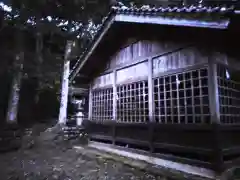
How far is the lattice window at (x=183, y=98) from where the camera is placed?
18.1 feet

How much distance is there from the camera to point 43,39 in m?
17.4

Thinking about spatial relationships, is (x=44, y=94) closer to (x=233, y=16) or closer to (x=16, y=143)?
(x=16, y=143)

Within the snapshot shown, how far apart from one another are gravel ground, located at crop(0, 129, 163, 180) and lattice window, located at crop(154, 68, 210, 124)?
1880 millimetres

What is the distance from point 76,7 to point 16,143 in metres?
9.94

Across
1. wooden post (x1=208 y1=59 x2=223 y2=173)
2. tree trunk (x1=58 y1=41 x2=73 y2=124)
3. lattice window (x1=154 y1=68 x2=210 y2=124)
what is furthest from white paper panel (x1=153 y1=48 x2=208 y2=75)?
tree trunk (x1=58 y1=41 x2=73 y2=124)

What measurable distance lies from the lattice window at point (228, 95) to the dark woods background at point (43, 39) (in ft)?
24.9

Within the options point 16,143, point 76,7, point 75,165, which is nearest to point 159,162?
Result: point 75,165

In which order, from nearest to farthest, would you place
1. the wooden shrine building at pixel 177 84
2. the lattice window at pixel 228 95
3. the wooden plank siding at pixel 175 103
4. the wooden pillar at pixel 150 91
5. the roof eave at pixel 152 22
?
the roof eave at pixel 152 22 < the wooden shrine building at pixel 177 84 < the wooden plank siding at pixel 175 103 < the lattice window at pixel 228 95 < the wooden pillar at pixel 150 91

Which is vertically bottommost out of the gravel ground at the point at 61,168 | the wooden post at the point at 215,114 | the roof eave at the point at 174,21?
the gravel ground at the point at 61,168

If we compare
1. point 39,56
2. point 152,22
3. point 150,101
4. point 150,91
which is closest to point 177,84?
point 150,91

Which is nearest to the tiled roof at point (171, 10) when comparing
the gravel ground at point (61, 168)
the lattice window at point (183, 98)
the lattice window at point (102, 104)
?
the lattice window at point (183, 98)

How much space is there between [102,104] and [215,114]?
5.85 metres

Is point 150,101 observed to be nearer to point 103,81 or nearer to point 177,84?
point 177,84

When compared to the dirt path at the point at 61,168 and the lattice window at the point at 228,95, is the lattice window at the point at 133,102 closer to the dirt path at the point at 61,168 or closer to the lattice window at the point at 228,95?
the dirt path at the point at 61,168
